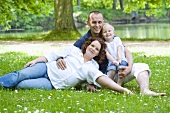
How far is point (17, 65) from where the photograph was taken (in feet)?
37.8

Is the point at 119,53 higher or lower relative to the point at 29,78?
higher

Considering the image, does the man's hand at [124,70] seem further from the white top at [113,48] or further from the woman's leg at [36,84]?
the woman's leg at [36,84]

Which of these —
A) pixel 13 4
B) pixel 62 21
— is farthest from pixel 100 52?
pixel 13 4

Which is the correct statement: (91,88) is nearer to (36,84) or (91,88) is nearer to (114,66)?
(114,66)

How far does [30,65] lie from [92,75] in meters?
1.42

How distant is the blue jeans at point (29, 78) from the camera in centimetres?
746

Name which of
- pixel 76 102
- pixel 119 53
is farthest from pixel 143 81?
pixel 76 102

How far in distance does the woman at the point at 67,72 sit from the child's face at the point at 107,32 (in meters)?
0.25

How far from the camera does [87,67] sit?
25.1ft

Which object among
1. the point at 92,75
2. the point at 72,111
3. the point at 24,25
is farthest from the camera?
the point at 24,25

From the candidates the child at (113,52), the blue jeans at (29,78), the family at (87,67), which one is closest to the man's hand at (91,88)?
the family at (87,67)

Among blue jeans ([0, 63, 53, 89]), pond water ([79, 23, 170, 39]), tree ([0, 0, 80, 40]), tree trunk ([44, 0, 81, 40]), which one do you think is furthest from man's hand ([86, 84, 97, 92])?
pond water ([79, 23, 170, 39])

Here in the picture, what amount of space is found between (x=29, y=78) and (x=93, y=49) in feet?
4.63

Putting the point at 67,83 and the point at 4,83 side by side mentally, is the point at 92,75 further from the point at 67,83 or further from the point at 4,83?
the point at 4,83
